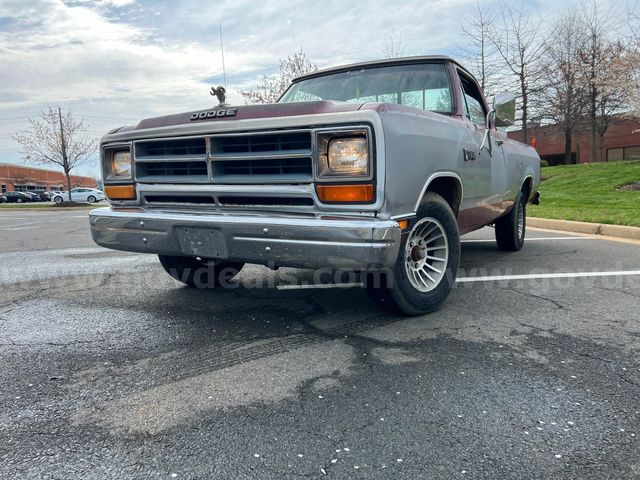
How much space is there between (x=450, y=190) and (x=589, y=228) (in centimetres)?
575

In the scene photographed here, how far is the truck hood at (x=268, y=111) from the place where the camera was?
9.69 ft

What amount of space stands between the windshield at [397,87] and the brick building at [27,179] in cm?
8050

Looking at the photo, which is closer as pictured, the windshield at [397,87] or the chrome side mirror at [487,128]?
the windshield at [397,87]

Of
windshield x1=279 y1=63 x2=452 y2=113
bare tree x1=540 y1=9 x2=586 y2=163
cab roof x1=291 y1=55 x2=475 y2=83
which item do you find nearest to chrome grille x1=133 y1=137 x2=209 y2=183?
windshield x1=279 y1=63 x2=452 y2=113

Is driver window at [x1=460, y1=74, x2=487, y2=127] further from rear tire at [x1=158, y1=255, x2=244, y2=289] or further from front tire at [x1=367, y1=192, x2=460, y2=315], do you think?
rear tire at [x1=158, y1=255, x2=244, y2=289]

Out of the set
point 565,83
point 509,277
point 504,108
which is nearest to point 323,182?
point 504,108

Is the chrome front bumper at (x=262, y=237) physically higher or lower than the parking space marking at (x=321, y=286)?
higher

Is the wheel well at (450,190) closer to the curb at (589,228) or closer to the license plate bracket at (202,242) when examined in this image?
the license plate bracket at (202,242)

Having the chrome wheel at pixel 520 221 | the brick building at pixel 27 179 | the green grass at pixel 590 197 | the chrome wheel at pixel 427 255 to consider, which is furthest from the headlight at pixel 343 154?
the brick building at pixel 27 179

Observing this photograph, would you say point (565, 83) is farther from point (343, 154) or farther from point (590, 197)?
point (343, 154)

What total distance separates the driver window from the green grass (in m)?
4.60

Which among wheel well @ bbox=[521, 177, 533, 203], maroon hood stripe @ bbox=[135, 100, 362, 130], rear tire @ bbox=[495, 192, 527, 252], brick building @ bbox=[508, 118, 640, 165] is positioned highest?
brick building @ bbox=[508, 118, 640, 165]

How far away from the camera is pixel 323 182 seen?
9.69 feet

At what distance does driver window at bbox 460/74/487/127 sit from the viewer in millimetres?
4492
